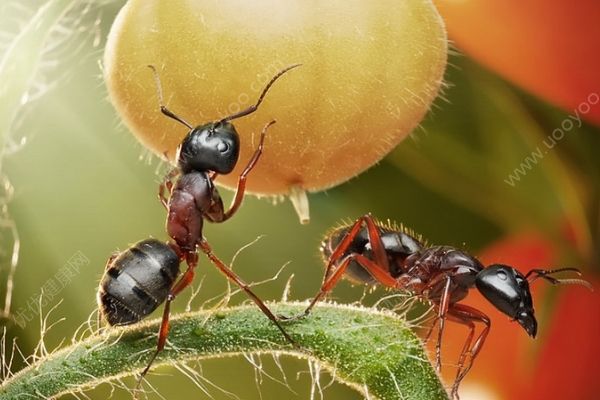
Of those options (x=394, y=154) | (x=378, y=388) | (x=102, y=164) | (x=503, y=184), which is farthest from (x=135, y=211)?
(x=378, y=388)

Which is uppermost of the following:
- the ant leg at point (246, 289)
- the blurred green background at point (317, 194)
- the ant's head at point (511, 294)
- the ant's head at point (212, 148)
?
the ant's head at point (212, 148)

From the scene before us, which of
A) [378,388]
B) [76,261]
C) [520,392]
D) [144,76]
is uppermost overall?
[144,76]

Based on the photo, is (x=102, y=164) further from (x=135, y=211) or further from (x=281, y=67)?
(x=281, y=67)

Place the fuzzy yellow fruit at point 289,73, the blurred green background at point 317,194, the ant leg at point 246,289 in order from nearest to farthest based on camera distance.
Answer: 1. the ant leg at point 246,289
2. the fuzzy yellow fruit at point 289,73
3. the blurred green background at point 317,194

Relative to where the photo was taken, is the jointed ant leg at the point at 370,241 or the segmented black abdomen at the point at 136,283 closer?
the segmented black abdomen at the point at 136,283

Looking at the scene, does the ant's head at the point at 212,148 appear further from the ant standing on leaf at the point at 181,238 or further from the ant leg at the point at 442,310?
the ant leg at the point at 442,310

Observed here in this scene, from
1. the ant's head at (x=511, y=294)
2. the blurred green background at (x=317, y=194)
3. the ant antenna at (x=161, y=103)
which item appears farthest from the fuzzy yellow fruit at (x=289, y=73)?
the blurred green background at (x=317, y=194)

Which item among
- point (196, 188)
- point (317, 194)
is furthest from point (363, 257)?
point (317, 194)

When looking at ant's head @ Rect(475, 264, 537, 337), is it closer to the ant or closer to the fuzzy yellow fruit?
the ant
